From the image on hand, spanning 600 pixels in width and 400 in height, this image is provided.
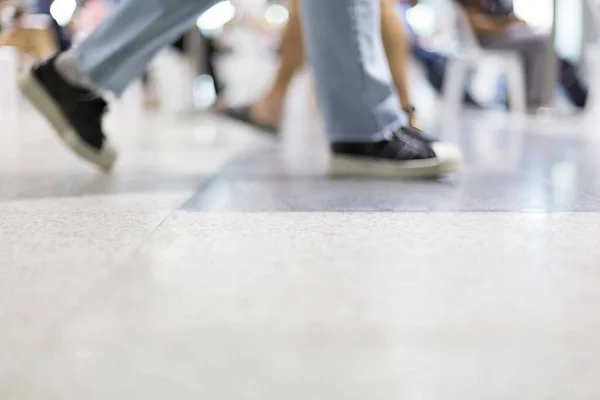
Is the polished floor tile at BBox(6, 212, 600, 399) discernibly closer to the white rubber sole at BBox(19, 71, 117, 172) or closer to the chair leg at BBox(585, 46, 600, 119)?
the white rubber sole at BBox(19, 71, 117, 172)

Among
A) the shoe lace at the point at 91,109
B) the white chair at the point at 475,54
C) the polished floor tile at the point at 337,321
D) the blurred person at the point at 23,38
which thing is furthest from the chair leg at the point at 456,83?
the polished floor tile at the point at 337,321

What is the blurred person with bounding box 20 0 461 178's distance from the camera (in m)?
1.23

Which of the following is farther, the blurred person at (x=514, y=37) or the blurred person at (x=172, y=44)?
the blurred person at (x=172, y=44)

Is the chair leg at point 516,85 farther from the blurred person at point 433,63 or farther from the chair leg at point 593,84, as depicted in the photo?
the blurred person at point 433,63

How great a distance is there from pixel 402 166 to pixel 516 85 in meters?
3.38

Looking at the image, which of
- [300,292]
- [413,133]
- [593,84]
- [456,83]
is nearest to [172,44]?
[456,83]

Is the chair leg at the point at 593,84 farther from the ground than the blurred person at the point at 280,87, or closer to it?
closer to it

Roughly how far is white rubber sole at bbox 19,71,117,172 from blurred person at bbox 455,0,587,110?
3293 mm

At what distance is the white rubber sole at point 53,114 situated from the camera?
134 cm

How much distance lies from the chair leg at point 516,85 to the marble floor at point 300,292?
10.9ft

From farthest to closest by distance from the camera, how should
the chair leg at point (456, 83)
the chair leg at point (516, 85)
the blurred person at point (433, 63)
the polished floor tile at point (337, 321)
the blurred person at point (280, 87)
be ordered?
the blurred person at point (433, 63) → the chair leg at point (456, 83) → the chair leg at point (516, 85) → the blurred person at point (280, 87) → the polished floor tile at point (337, 321)

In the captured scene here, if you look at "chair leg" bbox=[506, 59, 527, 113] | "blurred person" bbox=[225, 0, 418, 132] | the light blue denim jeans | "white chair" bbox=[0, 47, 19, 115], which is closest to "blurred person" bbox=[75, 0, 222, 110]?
"white chair" bbox=[0, 47, 19, 115]

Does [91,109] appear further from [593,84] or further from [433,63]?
[433,63]

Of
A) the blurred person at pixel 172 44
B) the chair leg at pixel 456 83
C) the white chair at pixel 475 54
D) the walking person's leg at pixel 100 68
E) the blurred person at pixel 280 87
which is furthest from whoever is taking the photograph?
the blurred person at pixel 172 44
